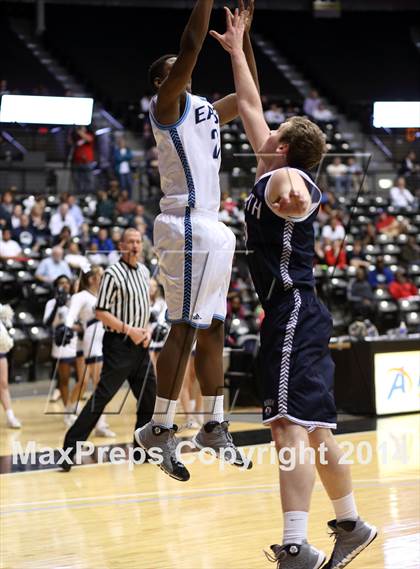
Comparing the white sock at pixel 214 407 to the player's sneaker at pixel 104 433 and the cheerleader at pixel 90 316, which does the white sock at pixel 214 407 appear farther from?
the player's sneaker at pixel 104 433

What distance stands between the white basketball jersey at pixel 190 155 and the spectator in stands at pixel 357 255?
12.3m

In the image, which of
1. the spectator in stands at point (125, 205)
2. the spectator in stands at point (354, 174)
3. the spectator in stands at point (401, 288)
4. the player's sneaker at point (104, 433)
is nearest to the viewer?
the player's sneaker at point (104, 433)

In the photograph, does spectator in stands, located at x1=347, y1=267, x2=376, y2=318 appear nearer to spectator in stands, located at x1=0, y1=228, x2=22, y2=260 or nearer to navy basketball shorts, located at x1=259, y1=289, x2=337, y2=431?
spectator in stands, located at x1=0, y1=228, x2=22, y2=260

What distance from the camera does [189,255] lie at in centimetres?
503

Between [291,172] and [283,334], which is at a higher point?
[291,172]

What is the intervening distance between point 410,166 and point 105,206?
633 centimetres

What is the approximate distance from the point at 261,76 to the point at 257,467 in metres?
19.4

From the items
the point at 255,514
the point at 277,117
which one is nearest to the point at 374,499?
the point at 255,514

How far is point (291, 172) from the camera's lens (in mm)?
4582

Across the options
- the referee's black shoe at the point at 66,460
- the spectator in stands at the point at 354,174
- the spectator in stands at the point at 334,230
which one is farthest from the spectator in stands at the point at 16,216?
the referee's black shoe at the point at 66,460

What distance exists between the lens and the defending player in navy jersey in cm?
458

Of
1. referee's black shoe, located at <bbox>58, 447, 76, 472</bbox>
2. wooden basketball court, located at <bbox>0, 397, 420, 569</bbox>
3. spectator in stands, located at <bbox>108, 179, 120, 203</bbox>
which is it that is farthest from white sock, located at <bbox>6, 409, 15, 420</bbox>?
spectator in stands, located at <bbox>108, 179, 120, 203</bbox>

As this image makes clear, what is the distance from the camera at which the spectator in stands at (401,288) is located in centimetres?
1766

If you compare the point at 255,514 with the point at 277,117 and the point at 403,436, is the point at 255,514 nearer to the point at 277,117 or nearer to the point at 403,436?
the point at 403,436
